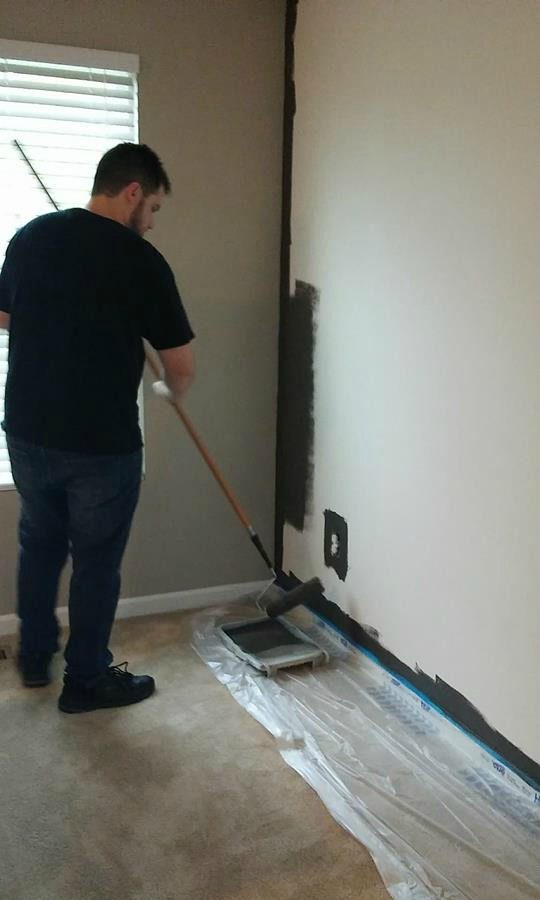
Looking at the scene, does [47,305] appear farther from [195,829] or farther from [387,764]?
[387,764]

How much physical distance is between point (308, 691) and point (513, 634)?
30.8 inches

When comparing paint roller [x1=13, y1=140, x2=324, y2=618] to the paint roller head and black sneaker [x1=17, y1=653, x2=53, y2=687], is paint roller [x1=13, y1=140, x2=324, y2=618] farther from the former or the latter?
black sneaker [x1=17, y1=653, x2=53, y2=687]

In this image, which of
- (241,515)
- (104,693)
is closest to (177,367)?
(241,515)

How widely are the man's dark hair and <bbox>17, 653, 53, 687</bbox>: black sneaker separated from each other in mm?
1416

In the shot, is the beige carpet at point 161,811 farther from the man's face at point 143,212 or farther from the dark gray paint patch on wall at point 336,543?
the man's face at point 143,212

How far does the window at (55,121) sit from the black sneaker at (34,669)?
0.67 meters

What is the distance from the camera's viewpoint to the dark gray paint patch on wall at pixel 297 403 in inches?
118

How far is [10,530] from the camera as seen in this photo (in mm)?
2947

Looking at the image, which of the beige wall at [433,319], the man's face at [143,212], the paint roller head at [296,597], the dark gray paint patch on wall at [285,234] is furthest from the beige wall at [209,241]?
the man's face at [143,212]

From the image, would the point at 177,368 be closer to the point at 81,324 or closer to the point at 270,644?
the point at 81,324

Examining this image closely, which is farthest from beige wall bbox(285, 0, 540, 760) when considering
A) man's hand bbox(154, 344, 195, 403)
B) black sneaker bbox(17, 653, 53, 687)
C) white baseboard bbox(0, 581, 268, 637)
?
black sneaker bbox(17, 653, 53, 687)

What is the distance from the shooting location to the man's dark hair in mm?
2217

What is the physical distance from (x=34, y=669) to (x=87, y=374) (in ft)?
3.27

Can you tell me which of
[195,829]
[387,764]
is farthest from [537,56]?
[195,829]
